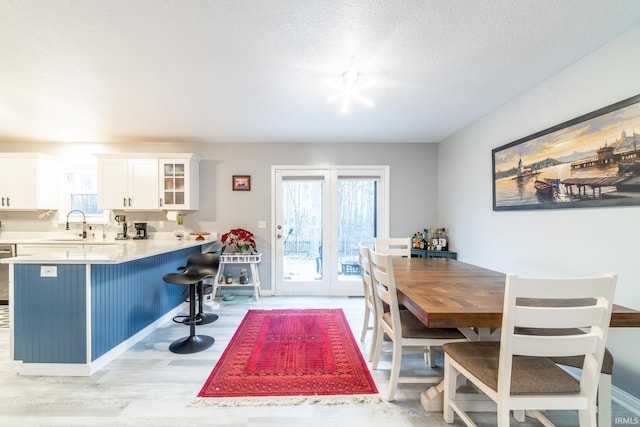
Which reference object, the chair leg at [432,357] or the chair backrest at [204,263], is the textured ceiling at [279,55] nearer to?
the chair backrest at [204,263]

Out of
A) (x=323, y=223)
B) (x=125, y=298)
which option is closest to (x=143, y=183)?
(x=125, y=298)

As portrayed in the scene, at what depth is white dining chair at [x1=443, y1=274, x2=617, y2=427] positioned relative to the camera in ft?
3.41

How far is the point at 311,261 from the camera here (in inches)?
165

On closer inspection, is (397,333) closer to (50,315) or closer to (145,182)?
(50,315)

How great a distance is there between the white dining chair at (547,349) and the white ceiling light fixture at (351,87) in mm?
1711

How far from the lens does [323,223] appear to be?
416 cm

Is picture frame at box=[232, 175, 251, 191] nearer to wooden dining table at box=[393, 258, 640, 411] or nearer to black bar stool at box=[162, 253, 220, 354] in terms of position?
black bar stool at box=[162, 253, 220, 354]

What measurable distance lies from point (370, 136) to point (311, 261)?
2048mm

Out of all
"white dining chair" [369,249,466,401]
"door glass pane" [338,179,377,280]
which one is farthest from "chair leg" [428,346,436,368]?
"door glass pane" [338,179,377,280]

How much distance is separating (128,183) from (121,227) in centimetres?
71

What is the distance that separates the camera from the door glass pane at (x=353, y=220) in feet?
13.7

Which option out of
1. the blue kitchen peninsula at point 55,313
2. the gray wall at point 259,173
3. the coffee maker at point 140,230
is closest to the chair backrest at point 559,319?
the blue kitchen peninsula at point 55,313

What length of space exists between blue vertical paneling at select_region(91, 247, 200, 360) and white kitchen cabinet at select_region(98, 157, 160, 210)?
46.8 inches

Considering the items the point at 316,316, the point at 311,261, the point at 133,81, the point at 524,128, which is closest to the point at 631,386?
the point at 524,128
